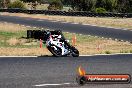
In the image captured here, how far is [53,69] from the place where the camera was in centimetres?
1648

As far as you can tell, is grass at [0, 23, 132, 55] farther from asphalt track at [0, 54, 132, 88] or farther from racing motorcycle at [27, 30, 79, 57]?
asphalt track at [0, 54, 132, 88]

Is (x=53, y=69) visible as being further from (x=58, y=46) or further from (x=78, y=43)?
(x=78, y=43)

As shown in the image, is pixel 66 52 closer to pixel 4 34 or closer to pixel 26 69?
pixel 26 69

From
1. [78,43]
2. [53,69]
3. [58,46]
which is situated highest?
[53,69]

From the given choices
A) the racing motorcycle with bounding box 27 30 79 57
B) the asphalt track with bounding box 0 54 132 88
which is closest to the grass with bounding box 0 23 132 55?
the racing motorcycle with bounding box 27 30 79 57

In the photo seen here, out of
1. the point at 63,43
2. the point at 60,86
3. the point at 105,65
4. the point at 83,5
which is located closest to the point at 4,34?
the point at 63,43

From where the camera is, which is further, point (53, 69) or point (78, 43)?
point (78, 43)

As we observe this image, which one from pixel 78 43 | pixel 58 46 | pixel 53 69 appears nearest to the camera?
pixel 53 69

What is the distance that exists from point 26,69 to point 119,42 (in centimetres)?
1853

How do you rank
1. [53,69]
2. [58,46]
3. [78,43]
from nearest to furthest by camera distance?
[53,69] < [58,46] < [78,43]

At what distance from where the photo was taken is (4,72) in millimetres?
15500

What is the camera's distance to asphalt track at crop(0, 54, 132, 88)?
13.4 m

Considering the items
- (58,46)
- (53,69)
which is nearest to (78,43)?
(58,46)

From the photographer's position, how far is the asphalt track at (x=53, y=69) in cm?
1339
